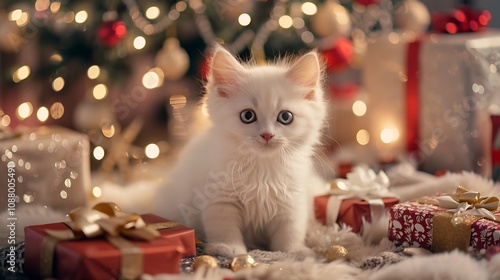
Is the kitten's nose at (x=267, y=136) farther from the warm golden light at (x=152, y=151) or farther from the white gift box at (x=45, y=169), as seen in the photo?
the warm golden light at (x=152, y=151)

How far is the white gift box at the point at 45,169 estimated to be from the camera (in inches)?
65.7

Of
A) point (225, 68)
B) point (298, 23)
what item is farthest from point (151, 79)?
point (225, 68)

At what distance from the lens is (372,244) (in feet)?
5.06

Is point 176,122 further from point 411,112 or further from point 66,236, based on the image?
point 66,236

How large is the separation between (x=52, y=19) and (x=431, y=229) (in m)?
1.85

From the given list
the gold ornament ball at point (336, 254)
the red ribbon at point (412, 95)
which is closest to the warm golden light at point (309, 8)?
the red ribbon at point (412, 95)

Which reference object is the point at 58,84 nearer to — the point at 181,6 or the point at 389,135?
the point at 181,6

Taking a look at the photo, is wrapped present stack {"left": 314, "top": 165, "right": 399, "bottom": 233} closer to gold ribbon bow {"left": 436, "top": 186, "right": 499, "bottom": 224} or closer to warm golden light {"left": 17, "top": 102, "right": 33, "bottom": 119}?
gold ribbon bow {"left": 436, "top": 186, "right": 499, "bottom": 224}

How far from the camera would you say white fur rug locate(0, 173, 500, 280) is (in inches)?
45.0

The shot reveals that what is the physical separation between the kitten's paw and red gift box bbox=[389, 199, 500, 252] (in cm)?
37

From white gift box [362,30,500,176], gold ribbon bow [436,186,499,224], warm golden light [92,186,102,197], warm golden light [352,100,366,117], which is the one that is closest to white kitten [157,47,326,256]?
gold ribbon bow [436,186,499,224]

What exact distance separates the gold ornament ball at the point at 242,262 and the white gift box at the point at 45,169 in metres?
0.65

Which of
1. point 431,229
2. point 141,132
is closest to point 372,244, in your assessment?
point 431,229

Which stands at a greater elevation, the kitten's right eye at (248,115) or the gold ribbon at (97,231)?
the kitten's right eye at (248,115)
